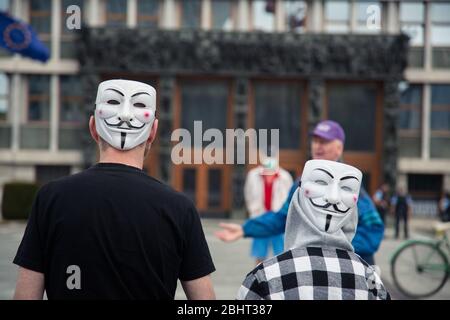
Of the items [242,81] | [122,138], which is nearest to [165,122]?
[242,81]

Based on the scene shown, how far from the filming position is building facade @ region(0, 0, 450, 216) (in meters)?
22.2

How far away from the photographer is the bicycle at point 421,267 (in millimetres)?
7637

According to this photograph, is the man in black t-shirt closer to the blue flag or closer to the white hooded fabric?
the white hooded fabric

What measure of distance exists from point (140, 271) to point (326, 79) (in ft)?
69.9

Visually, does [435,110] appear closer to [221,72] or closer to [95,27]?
[221,72]

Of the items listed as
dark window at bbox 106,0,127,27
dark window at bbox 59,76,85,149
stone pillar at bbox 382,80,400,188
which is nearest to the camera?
stone pillar at bbox 382,80,400,188

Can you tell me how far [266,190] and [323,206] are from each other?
6.65 meters

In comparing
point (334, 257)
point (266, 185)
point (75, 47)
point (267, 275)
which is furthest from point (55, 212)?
point (75, 47)

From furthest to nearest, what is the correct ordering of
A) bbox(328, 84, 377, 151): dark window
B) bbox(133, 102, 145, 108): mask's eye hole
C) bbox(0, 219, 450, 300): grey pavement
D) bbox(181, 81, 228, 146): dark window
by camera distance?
bbox(181, 81, 228, 146): dark window, bbox(328, 84, 377, 151): dark window, bbox(0, 219, 450, 300): grey pavement, bbox(133, 102, 145, 108): mask's eye hole

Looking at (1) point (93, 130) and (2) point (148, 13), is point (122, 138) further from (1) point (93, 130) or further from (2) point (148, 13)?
(2) point (148, 13)

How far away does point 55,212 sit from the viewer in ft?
6.08

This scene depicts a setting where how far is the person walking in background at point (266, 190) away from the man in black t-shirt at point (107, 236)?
5.21 m

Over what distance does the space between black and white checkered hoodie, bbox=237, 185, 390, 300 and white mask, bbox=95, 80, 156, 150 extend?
597 millimetres

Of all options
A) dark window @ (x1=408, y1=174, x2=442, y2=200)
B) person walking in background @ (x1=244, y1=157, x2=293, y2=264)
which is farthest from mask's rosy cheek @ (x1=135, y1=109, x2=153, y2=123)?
dark window @ (x1=408, y1=174, x2=442, y2=200)
